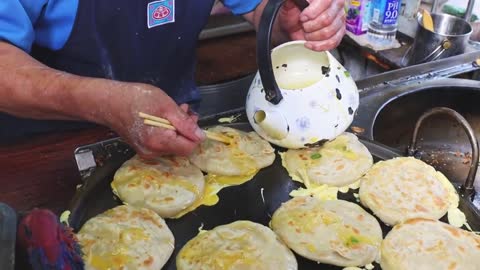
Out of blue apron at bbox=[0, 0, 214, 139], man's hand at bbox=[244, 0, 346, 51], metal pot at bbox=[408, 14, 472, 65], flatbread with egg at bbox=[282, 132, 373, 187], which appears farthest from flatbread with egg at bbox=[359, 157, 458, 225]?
metal pot at bbox=[408, 14, 472, 65]

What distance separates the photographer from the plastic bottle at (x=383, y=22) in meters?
2.96

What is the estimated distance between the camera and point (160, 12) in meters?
1.93

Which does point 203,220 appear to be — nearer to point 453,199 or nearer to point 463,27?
point 453,199

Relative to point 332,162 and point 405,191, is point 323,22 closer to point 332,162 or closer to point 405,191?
point 332,162

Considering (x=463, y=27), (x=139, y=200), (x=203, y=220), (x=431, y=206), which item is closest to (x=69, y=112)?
(x=139, y=200)

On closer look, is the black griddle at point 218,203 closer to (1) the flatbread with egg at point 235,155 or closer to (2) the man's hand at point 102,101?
(1) the flatbread with egg at point 235,155

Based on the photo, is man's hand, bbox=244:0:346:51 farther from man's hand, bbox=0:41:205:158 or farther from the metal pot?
the metal pot

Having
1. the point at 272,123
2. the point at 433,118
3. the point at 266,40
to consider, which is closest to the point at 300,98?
the point at 272,123

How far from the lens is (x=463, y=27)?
2.88 meters

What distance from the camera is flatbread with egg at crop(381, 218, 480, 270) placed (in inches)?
51.3

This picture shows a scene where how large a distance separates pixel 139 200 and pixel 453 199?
1.06m

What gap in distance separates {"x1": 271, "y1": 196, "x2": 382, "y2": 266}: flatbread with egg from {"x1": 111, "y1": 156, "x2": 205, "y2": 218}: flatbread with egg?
31 cm

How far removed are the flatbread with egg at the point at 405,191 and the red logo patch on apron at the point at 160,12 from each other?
1.06m

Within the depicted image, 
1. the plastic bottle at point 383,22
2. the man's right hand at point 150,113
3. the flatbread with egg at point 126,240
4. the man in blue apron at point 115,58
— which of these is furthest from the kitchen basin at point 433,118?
the flatbread with egg at point 126,240
